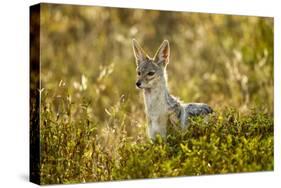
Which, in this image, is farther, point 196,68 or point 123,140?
point 196,68

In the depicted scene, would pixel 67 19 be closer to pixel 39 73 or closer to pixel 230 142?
pixel 39 73

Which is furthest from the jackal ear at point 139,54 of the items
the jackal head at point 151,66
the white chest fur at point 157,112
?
the white chest fur at point 157,112

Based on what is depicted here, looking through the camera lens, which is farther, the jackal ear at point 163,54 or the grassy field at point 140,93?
the jackal ear at point 163,54

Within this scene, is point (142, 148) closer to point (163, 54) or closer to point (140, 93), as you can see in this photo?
point (140, 93)

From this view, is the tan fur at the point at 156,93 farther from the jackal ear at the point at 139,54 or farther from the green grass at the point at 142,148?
Answer: the green grass at the point at 142,148

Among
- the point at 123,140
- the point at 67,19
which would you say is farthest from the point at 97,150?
the point at 67,19

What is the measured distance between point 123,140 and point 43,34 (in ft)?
4.57

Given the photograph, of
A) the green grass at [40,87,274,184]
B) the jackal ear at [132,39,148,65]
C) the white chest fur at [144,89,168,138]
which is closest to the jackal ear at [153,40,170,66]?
the jackal ear at [132,39,148,65]

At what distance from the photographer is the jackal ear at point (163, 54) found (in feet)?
31.6

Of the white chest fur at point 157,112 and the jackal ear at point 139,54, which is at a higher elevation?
the jackal ear at point 139,54

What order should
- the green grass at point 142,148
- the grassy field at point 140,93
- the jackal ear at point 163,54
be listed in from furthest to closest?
the jackal ear at point 163,54, the grassy field at point 140,93, the green grass at point 142,148

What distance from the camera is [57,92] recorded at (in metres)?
9.23

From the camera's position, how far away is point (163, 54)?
380 inches

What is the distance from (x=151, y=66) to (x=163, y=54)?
0.21 m
